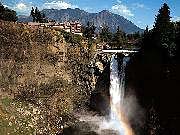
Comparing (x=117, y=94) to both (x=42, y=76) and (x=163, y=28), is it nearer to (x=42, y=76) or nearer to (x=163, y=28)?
(x=42, y=76)

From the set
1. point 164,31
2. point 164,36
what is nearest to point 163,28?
point 164,31

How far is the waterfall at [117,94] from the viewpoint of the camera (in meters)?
58.0

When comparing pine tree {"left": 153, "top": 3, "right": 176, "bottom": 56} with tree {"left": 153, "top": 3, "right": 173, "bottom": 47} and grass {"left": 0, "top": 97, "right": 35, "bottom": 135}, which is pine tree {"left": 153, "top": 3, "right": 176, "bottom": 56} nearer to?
tree {"left": 153, "top": 3, "right": 173, "bottom": 47}

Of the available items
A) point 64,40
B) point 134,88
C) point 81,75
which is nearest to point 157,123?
point 134,88

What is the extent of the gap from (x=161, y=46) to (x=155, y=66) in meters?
3.00

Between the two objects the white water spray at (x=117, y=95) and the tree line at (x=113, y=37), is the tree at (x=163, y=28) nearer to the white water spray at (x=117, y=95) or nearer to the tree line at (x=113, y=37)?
the white water spray at (x=117, y=95)

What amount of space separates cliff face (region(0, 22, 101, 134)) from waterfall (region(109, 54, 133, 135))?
4.48m

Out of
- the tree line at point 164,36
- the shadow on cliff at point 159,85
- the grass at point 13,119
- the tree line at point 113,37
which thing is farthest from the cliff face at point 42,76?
the tree line at point 113,37

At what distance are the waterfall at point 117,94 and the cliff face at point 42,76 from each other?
4.48m

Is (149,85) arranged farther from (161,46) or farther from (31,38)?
(31,38)

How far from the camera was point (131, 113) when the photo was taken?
187 feet

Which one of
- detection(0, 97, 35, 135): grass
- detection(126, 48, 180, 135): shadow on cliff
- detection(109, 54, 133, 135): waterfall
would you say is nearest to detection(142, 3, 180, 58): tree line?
detection(126, 48, 180, 135): shadow on cliff

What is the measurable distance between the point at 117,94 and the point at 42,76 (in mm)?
13861

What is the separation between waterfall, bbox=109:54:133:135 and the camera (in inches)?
2283
